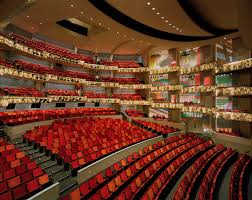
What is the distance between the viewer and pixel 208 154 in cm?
1073

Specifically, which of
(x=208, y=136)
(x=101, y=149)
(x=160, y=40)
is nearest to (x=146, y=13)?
(x=160, y=40)

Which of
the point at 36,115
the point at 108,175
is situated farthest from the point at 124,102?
the point at 108,175

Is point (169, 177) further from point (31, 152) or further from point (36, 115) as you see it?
point (36, 115)

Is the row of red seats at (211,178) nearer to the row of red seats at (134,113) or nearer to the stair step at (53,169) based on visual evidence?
the stair step at (53,169)

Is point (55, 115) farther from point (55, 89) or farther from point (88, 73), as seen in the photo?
point (88, 73)

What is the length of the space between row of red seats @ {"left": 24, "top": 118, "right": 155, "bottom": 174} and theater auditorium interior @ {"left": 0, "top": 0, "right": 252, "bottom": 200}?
0.19ft

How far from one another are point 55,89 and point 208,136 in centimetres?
1307

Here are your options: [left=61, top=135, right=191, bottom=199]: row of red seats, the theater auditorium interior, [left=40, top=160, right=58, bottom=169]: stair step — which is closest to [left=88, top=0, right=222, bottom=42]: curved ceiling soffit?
the theater auditorium interior

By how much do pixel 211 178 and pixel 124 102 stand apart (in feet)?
39.9

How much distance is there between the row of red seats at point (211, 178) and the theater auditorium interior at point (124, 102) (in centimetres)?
6

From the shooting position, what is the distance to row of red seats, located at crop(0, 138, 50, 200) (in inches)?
197

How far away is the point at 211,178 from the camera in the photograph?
24.8ft

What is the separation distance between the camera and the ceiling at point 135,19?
34.1 ft

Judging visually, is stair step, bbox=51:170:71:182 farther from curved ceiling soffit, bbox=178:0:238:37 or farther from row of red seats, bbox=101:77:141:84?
row of red seats, bbox=101:77:141:84
